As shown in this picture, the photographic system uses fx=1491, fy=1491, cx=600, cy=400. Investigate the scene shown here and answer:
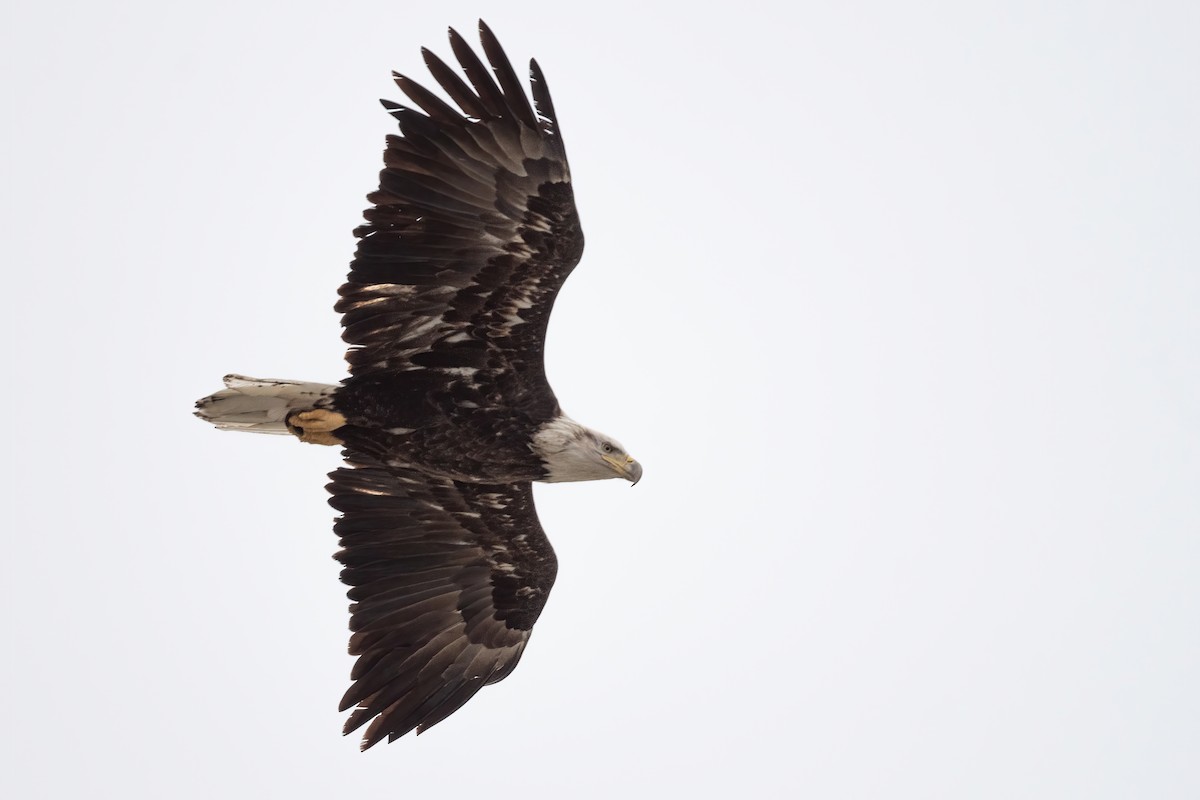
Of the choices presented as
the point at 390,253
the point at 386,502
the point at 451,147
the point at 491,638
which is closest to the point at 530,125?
the point at 451,147

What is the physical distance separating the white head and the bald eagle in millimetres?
14

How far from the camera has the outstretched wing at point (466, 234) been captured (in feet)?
36.7

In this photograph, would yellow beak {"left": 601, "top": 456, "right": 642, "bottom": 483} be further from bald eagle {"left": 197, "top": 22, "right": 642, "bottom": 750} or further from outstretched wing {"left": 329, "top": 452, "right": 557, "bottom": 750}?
outstretched wing {"left": 329, "top": 452, "right": 557, "bottom": 750}

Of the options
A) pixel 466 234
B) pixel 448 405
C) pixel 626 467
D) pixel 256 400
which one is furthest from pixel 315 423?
pixel 626 467

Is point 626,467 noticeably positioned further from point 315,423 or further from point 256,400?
point 256,400

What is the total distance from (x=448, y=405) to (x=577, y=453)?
1.11 metres

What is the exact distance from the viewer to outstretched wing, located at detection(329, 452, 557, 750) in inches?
506

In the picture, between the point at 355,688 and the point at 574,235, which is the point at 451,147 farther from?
the point at 355,688

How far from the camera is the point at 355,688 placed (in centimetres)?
1271

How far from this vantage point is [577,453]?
Answer: 39.8ft

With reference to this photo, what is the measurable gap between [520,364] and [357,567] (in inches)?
101

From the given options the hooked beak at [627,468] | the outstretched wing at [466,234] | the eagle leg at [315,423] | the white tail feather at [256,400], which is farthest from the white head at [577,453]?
the white tail feather at [256,400]

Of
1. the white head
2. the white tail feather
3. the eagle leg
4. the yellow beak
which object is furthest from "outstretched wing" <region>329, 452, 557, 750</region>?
the yellow beak

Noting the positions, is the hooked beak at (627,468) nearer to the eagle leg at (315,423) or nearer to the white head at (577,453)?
the white head at (577,453)
